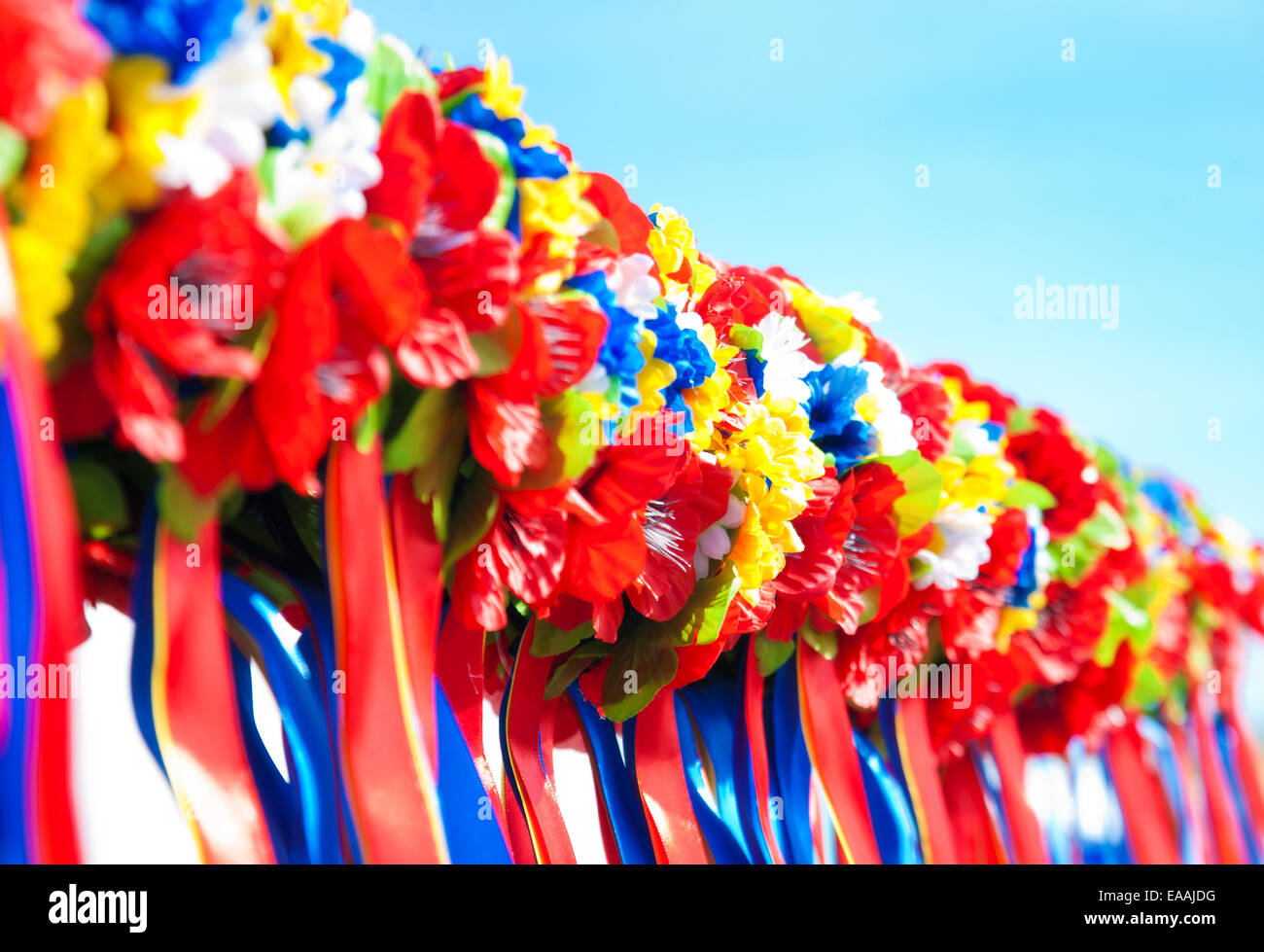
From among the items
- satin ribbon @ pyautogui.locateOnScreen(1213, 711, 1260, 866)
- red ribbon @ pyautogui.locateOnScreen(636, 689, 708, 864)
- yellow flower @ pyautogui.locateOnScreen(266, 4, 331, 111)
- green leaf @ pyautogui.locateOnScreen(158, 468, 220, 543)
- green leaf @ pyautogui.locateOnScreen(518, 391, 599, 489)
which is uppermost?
yellow flower @ pyautogui.locateOnScreen(266, 4, 331, 111)

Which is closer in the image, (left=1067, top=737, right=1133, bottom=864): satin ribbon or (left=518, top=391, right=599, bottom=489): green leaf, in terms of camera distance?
(left=518, top=391, right=599, bottom=489): green leaf

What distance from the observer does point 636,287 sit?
1.22m

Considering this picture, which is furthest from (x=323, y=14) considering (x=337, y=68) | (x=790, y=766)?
(x=790, y=766)

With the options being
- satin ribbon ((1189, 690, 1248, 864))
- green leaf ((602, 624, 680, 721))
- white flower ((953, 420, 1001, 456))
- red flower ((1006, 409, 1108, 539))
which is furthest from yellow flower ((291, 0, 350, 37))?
satin ribbon ((1189, 690, 1248, 864))

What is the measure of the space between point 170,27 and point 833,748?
1.36 meters

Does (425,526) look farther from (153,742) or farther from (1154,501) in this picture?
(1154,501)

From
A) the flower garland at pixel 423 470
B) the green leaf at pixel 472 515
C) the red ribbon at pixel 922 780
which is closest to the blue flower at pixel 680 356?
the flower garland at pixel 423 470

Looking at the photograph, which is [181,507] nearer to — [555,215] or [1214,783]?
[555,215]

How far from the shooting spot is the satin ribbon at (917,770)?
1.99m

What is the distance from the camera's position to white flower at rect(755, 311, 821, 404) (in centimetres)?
153

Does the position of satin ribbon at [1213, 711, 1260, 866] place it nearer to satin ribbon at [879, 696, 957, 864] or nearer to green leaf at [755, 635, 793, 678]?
satin ribbon at [879, 696, 957, 864]

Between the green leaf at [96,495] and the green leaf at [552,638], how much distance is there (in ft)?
1.74

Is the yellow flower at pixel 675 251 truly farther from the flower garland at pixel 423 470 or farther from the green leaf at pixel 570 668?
the green leaf at pixel 570 668

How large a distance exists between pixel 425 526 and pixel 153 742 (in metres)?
0.31
